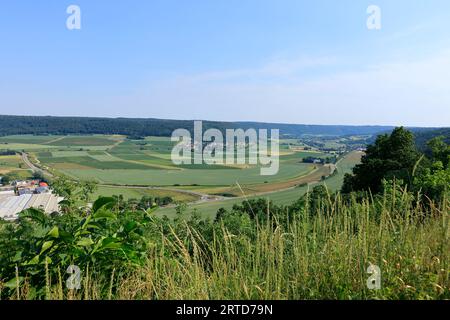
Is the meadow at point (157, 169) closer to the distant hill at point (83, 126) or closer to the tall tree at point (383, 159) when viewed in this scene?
the distant hill at point (83, 126)

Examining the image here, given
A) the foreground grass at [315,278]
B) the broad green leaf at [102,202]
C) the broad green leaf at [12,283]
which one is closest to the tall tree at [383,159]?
the foreground grass at [315,278]

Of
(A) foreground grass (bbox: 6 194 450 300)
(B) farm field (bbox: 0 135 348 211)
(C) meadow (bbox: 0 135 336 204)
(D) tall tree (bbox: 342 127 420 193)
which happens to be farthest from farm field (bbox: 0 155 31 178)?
(A) foreground grass (bbox: 6 194 450 300)

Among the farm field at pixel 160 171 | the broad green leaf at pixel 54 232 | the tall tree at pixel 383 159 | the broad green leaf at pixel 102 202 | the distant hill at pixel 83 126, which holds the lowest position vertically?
the farm field at pixel 160 171

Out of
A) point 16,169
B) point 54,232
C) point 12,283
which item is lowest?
point 16,169

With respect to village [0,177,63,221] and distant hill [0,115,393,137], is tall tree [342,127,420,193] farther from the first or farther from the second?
distant hill [0,115,393,137]

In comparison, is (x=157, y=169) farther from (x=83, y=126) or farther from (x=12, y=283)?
(x=12, y=283)

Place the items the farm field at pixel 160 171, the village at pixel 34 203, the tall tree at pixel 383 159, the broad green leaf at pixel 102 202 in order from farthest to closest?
the farm field at pixel 160 171, the tall tree at pixel 383 159, the village at pixel 34 203, the broad green leaf at pixel 102 202

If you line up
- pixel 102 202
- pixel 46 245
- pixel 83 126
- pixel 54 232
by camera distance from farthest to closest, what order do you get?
pixel 83 126 → pixel 102 202 → pixel 46 245 → pixel 54 232

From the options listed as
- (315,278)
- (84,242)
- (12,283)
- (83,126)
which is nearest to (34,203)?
(12,283)

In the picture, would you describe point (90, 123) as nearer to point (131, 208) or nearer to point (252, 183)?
point (252, 183)

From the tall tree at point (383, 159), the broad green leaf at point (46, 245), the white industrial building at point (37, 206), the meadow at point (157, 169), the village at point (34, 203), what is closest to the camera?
the broad green leaf at point (46, 245)

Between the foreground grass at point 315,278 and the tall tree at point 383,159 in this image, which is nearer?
the foreground grass at point 315,278

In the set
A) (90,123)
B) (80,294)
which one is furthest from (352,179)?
(90,123)
